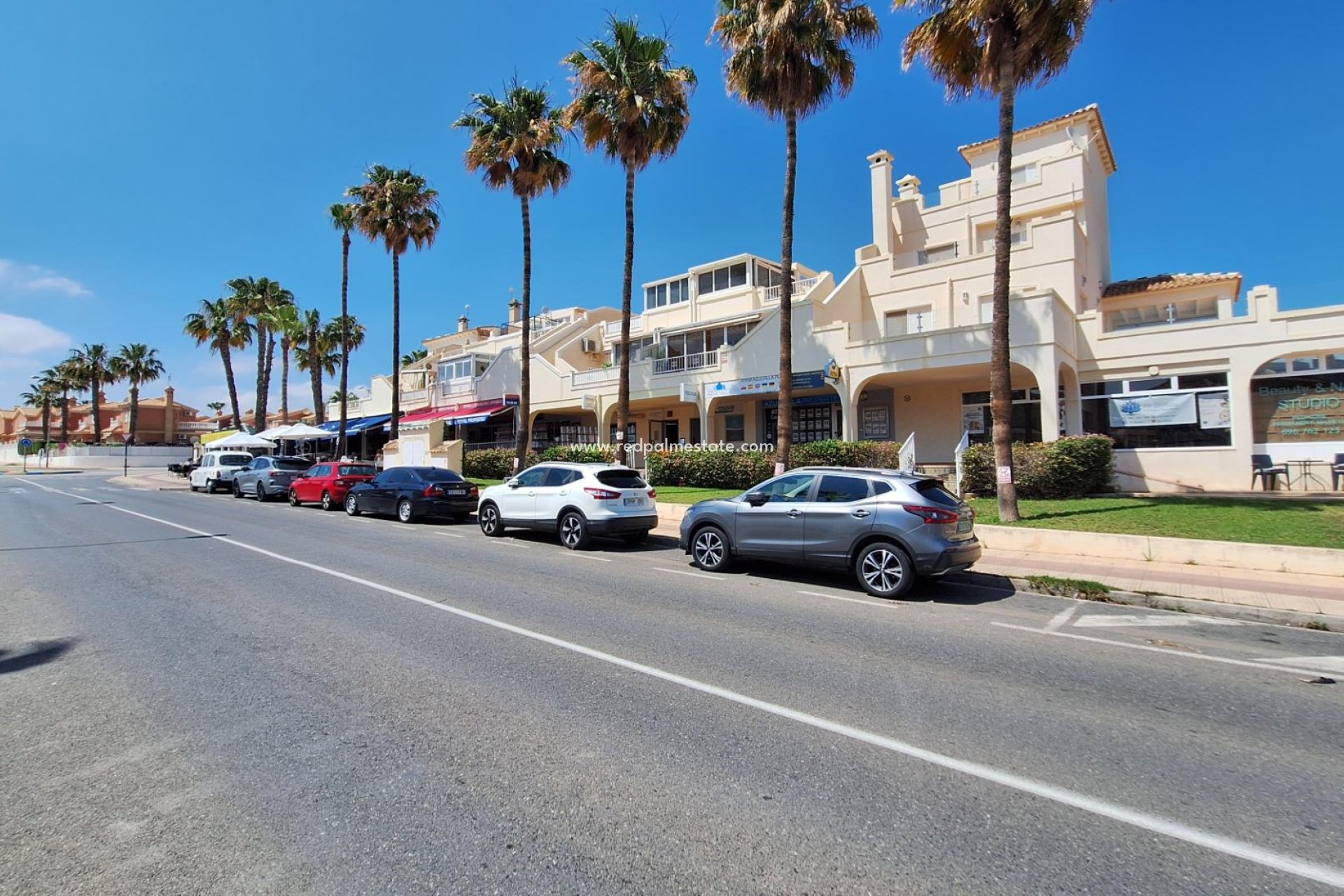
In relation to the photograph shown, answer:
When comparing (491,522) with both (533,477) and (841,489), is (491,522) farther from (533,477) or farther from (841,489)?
(841,489)

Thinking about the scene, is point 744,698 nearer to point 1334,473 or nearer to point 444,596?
point 444,596

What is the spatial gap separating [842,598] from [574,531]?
5903mm

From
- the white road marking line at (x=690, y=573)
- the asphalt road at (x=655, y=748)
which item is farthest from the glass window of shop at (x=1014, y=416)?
the asphalt road at (x=655, y=748)

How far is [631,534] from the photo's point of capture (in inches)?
522

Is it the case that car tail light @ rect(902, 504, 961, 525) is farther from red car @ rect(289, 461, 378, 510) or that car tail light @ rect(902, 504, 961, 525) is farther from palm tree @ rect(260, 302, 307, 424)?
palm tree @ rect(260, 302, 307, 424)

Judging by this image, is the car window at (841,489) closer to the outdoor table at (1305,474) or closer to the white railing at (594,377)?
the outdoor table at (1305,474)

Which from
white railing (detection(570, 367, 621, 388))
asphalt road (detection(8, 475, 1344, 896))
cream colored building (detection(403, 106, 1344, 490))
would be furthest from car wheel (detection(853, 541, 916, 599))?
white railing (detection(570, 367, 621, 388))

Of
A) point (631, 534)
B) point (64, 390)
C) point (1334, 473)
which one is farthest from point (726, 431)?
point (64, 390)

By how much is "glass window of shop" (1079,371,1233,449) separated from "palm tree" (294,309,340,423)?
44.1 meters

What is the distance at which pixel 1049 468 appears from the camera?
15898mm

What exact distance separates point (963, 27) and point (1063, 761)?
49.0 feet

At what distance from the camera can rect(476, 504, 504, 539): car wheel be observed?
47.2ft

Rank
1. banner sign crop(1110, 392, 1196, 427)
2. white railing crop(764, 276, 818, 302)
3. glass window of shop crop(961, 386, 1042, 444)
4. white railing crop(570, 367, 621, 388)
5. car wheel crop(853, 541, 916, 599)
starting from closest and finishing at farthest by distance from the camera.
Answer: car wheel crop(853, 541, 916, 599) < banner sign crop(1110, 392, 1196, 427) < glass window of shop crop(961, 386, 1042, 444) < white railing crop(764, 276, 818, 302) < white railing crop(570, 367, 621, 388)

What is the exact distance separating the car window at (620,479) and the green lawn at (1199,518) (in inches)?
267
